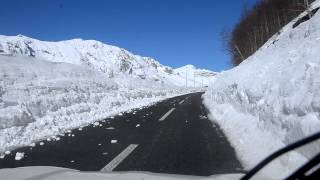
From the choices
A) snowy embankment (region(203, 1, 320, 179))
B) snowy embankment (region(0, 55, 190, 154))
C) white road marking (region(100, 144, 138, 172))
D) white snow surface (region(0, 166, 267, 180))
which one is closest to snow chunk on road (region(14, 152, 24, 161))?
snowy embankment (region(0, 55, 190, 154))

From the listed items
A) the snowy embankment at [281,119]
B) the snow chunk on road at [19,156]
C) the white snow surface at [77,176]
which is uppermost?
the snowy embankment at [281,119]

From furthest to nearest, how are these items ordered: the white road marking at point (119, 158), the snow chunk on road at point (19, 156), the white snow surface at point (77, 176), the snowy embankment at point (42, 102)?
the snowy embankment at point (42, 102), the snow chunk on road at point (19, 156), the white road marking at point (119, 158), the white snow surface at point (77, 176)

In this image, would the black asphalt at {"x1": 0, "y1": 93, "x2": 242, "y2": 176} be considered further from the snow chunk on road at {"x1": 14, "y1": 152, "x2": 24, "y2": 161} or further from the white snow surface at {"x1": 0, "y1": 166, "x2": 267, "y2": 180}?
Answer: the white snow surface at {"x1": 0, "y1": 166, "x2": 267, "y2": 180}

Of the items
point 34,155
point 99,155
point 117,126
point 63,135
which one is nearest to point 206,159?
point 99,155

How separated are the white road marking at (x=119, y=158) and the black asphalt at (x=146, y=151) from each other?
0.29 feet

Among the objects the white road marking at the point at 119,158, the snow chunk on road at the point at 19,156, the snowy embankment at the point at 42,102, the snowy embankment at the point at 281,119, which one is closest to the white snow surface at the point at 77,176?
the snowy embankment at the point at 281,119

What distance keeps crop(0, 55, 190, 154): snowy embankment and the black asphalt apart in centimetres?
122

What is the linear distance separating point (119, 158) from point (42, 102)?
1113 centimetres

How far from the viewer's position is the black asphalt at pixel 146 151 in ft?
22.6

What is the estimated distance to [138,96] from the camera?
116ft

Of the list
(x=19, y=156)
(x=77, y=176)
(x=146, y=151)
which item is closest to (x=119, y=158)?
(x=146, y=151)

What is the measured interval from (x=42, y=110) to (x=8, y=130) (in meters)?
5.23

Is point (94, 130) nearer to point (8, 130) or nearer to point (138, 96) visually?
point (8, 130)

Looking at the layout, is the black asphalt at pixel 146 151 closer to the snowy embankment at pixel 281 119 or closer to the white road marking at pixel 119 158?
the white road marking at pixel 119 158
